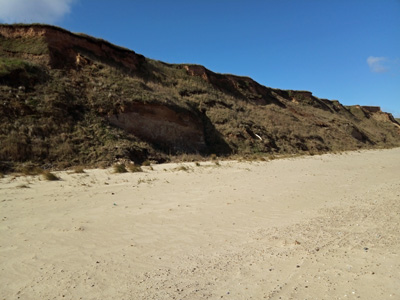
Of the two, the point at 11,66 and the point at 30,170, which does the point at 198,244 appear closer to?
the point at 30,170

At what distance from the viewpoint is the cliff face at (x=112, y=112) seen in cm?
1413

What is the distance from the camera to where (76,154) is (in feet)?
45.3

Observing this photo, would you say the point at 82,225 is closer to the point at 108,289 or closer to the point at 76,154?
the point at 108,289

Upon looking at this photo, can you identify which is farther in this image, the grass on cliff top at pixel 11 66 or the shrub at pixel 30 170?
the grass on cliff top at pixel 11 66

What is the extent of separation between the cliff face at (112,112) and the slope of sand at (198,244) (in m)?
7.14

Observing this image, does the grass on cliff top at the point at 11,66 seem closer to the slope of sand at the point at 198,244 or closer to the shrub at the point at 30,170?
the shrub at the point at 30,170

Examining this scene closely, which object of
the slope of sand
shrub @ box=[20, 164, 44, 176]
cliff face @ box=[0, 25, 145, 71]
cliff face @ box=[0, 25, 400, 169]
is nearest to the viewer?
the slope of sand

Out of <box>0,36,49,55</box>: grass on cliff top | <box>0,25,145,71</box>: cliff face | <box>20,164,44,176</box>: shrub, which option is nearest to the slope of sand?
<box>20,164,44,176</box>: shrub

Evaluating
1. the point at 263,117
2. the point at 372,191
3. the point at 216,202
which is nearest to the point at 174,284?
the point at 216,202

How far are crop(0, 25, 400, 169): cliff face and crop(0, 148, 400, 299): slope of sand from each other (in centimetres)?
714

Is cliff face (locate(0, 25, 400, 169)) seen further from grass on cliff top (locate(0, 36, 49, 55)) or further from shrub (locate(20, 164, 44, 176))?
shrub (locate(20, 164, 44, 176))

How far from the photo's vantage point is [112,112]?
58.2 feet

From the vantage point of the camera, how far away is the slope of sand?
2.91 meters

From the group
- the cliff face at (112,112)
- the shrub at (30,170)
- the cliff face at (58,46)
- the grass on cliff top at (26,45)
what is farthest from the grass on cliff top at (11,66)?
the shrub at (30,170)
